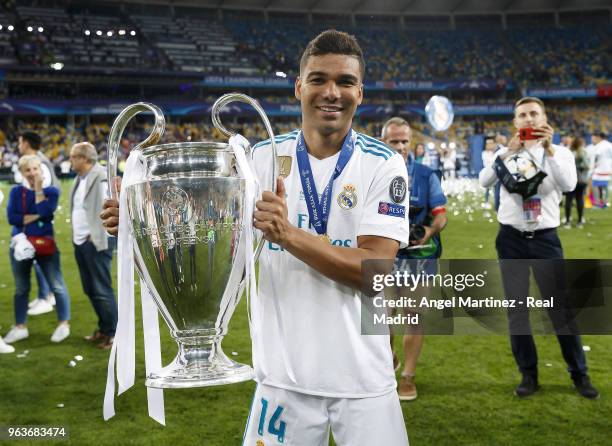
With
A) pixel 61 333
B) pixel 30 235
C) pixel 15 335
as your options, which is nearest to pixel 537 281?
pixel 61 333

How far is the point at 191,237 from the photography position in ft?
4.26

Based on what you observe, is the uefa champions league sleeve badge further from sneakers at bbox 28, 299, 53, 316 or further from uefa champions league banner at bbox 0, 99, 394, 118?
uefa champions league banner at bbox 0, 99, 394, 118

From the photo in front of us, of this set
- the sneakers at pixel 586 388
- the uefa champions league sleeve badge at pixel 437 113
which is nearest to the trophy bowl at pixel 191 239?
the sneakers at pixel 586 388

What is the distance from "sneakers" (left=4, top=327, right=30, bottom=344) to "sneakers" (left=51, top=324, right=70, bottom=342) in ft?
0.80

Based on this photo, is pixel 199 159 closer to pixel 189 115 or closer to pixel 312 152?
pixel 312 152

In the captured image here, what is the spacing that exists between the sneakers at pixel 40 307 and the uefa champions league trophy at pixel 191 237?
5.45 metres

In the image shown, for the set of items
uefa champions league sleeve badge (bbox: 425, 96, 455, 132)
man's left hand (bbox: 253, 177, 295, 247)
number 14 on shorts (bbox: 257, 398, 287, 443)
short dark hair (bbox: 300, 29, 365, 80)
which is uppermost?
uefa champions league sleeve badge (bbox: 425, 96, 455, 132)

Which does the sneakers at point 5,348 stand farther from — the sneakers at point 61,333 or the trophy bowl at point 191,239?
the trophy bowl at point 191,239

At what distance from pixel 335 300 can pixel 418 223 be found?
266 centimetres

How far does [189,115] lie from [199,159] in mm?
36605

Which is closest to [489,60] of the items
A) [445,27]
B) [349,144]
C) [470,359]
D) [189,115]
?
[445,27]

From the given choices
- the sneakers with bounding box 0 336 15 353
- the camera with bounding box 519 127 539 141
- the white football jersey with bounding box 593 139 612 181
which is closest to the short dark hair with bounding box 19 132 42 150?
the sneakers with bounding box 0 336 15 353

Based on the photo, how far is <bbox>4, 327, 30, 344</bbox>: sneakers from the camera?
17.4ft

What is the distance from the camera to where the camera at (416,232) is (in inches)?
163
